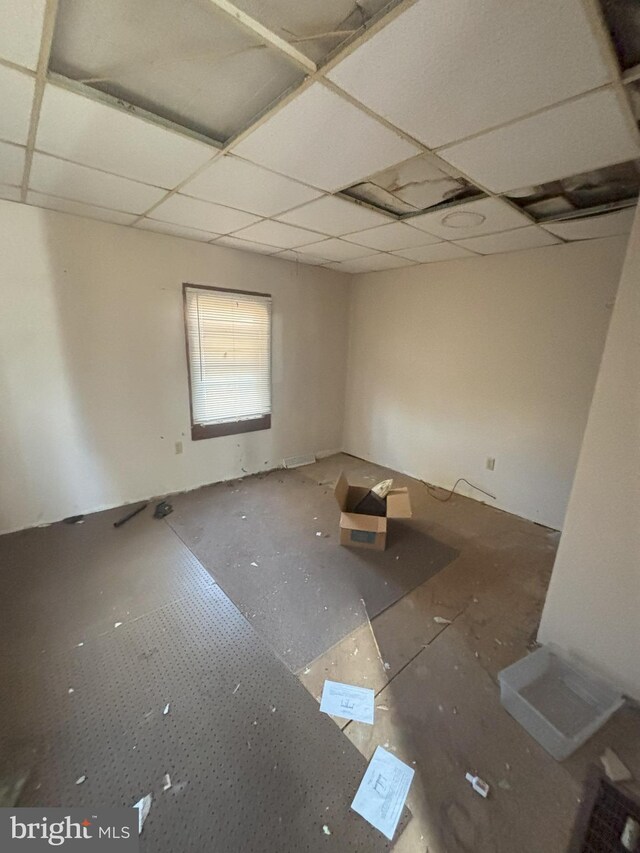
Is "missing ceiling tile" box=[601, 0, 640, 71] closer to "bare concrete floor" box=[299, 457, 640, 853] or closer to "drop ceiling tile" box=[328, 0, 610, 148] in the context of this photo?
"drop ceiling tile" box=[328, 0, 610, 148]

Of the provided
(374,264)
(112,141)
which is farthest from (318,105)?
(374,264)

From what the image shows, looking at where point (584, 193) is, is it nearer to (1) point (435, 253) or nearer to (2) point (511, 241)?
(2) point (511, 241)

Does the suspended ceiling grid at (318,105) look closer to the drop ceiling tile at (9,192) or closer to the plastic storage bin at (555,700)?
the drop ceiling tile at (9,192)

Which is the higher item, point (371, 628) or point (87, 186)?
point (87, 186)

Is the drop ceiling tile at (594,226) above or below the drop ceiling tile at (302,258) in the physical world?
below

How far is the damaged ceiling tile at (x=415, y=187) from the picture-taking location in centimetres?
159

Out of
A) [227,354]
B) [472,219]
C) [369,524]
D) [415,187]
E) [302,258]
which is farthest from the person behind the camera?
[302,258]

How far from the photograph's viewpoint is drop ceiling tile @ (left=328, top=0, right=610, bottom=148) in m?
0.84

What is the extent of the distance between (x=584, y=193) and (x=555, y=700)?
255 centimetres

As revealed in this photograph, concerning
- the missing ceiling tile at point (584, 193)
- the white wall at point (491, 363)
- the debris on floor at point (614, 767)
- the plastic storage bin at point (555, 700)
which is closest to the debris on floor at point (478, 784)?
the plastic storage bin at point (555, 700)

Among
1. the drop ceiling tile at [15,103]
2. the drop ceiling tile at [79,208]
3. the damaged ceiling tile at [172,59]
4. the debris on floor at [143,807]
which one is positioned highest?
the damaged ceiling tile at [172,59]

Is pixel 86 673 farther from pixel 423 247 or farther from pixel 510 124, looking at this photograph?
pixel 423 247

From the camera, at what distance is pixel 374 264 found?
3607mm

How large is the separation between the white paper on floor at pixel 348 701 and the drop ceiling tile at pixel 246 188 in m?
2.48
